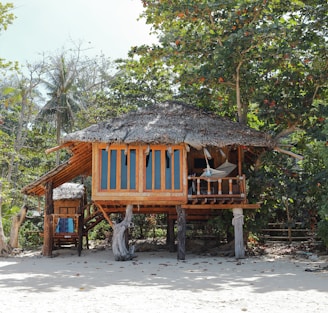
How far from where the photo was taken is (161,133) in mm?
12688

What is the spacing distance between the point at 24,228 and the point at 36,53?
8841 millimetres

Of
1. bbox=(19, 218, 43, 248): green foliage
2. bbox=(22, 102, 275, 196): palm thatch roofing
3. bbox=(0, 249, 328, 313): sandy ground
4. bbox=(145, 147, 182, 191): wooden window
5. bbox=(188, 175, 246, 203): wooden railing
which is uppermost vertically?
bbox=(22, 102, 275, 196): palm thatch roofing

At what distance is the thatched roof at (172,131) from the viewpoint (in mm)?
12609

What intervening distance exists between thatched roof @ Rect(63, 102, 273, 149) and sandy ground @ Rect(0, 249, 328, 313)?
3336mm

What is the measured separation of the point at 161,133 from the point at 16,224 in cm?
749

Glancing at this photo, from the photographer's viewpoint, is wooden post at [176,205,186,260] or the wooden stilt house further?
wooden post at [176,205,186,260]

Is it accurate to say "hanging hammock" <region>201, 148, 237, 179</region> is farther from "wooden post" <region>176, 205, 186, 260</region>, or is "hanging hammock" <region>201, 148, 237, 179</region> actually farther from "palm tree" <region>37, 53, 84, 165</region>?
"palm tree" <region>37, 53, 84, 165</region>

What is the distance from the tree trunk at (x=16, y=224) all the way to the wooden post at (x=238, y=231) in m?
8.10

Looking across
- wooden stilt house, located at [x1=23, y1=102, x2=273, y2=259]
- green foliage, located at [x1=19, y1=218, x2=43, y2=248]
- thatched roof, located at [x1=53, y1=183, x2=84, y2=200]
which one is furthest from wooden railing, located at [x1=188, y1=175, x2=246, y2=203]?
green foliage, located at [x1=19, y1=218, x2=43, y2=248]

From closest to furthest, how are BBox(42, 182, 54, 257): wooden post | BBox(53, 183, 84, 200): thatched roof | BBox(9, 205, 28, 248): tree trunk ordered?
BBox(42, 182, 54, 257): wooden post < BBox(9, 205, 28, 248): tree trunk < BBox(53, 183, 84, 200): thatched roof

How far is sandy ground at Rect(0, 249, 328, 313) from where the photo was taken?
5.82 metres

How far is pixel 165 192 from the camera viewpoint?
1274 cm

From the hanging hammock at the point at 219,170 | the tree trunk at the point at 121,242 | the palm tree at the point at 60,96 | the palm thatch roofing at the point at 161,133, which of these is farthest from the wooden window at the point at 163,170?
the palm tree at the point at 60,96

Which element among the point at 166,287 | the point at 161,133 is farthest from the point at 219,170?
the point at 166,287
